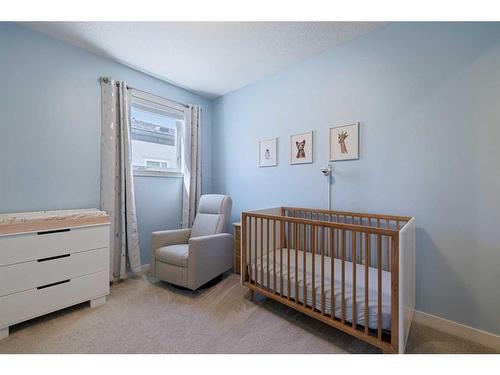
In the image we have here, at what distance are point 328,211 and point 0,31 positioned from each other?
11.0 feet

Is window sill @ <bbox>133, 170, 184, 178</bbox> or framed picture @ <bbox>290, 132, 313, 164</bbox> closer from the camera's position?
framed picture @ <bbox>290, 132, 313, 164</bbox>

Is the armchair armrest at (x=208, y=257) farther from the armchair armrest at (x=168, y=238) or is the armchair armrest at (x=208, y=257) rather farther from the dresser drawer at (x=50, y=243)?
the dresser drawer at (x=50, y=243)

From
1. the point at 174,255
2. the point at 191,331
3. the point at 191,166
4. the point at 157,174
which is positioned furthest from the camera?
the point at 191,166

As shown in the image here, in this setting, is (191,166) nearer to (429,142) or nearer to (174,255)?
(174,255)

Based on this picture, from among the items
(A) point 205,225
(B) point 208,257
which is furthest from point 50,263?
(A) point 205,225

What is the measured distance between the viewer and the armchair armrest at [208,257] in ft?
7.07

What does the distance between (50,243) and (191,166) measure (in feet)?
6.02

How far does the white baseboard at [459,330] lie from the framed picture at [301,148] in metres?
1.71

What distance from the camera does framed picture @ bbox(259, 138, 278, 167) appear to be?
110 inches

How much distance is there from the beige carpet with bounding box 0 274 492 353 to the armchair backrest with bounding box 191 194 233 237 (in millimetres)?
791

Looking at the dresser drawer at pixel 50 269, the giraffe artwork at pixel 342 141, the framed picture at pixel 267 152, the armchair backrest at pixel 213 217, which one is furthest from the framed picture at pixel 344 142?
the dresser drawer at pixel 50 269

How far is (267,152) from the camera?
9.41 feet

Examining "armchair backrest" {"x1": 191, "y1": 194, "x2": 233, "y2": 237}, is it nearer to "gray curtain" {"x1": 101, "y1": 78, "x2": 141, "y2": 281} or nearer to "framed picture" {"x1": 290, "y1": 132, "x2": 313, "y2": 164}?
"gray curtain" {"x1": 101, "y1": 78, "x2": 141, "y2": 281}

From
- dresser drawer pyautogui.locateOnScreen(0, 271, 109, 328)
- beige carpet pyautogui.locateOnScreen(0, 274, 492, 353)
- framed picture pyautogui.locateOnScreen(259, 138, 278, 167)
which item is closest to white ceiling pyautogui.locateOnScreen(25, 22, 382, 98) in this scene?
framed picture pyautogui.locateOnScreen(259, 138, 278, 167)
